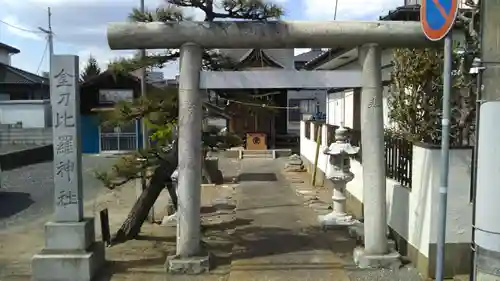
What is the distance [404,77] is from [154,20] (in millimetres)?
4411

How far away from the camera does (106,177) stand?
848 centimetres

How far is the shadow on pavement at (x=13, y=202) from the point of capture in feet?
42.9

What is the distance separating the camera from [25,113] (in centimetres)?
2775

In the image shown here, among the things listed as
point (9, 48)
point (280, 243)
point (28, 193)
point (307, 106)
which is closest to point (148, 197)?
point (280, 243)

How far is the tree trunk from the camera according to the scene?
8852mm

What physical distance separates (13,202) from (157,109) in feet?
28.1

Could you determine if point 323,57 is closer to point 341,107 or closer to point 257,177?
point 341,107

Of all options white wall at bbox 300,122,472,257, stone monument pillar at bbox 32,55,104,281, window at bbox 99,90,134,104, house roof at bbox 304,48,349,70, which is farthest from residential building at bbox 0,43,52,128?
white wall at bbox 300,122,472,257

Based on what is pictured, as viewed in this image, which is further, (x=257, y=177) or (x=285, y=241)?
(x=257, y=177)

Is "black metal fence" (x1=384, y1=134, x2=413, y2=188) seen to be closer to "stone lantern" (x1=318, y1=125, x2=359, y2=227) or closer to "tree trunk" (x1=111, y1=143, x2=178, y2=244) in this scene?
"stone lantern" (x1=318, y1=125, x2=359, y2=227)

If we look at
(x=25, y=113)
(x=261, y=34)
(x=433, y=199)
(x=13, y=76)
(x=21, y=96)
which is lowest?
(x=433, y=199)

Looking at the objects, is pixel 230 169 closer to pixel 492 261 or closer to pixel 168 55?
pixel 168 55

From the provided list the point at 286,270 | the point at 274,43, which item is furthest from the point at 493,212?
the point at 274,43

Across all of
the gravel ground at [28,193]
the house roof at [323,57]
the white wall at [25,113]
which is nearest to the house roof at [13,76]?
the white wall at [25,113]
